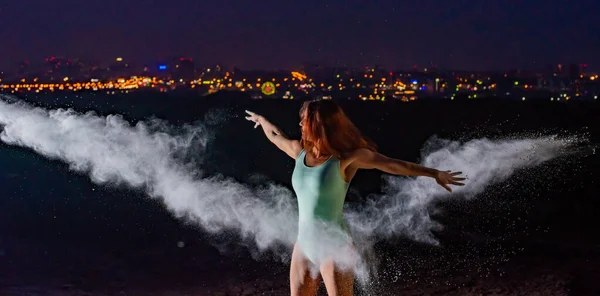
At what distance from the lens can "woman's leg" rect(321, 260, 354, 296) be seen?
4.54 meters

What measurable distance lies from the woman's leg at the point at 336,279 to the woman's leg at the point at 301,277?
177 mm

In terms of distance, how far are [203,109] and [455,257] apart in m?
44.3

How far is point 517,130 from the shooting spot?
39.1 m

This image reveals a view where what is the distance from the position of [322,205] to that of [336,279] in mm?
440

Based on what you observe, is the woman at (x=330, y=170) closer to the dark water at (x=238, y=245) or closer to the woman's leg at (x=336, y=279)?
the woman's leg at (x=336, y=279)

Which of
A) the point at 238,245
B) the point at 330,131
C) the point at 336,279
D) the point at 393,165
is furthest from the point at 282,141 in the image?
the point at 238,245

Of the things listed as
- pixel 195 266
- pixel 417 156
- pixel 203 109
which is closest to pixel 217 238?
pixel 195 266

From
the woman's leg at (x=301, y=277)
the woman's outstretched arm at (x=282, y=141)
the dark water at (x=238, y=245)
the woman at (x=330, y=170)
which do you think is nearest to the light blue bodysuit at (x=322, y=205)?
the woman at (x=330, y=170)

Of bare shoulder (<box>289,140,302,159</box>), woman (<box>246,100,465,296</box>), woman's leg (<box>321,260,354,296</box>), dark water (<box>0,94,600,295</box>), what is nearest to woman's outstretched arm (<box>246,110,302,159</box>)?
bare shoulder (<box>289,140,302,159</box>)

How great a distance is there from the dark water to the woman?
4888 millimetres

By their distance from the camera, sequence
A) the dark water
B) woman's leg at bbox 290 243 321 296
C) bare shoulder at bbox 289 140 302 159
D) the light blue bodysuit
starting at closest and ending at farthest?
the light blue bodysuit
woman's leg at bbox 290 243 321 296
bare shoulder at bbox 289 140 302 159
the dark water

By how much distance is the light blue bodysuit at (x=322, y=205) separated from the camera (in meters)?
4.48

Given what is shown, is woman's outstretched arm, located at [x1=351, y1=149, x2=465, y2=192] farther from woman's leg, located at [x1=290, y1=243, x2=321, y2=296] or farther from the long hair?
woman's leg, located at [x1=290, y1=243, x2=321, y2=296]

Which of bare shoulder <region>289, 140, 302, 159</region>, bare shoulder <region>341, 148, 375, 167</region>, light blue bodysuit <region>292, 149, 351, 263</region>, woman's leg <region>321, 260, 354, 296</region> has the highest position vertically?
bare shoulder <region>289, 140, 302, 159</region>
